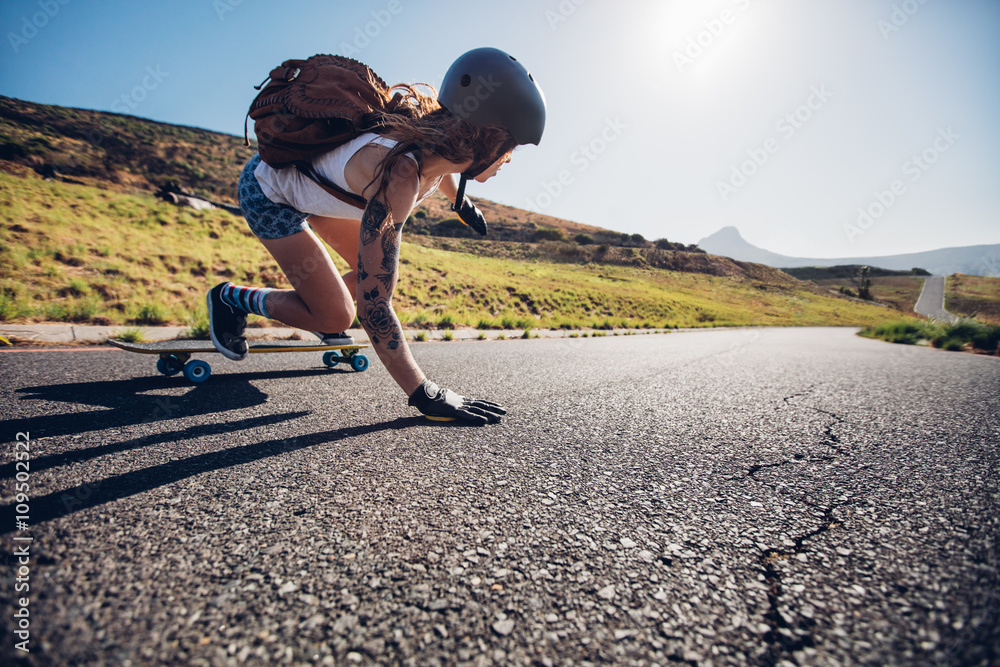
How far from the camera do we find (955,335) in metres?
10.2

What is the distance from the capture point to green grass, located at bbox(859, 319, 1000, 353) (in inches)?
353

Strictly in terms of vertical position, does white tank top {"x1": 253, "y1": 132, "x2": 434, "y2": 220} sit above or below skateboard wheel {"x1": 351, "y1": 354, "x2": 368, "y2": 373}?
above

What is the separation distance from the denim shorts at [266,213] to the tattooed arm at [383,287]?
795 millimetres

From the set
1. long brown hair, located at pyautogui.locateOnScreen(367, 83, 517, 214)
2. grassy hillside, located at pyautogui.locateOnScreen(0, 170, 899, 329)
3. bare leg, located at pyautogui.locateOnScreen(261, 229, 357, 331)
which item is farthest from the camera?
grassy hillside, located at pyautogui.locateOnScreen(0, 170, 899, 329)

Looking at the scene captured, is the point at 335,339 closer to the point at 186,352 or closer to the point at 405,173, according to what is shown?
the point at 186,352

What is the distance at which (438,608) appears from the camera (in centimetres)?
76

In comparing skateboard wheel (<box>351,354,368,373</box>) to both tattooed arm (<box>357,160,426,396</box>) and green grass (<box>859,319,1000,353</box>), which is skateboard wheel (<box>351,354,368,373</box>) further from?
green grass (<box>859,319,1000,353</box>)

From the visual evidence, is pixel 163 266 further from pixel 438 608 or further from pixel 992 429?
pixel 992 429

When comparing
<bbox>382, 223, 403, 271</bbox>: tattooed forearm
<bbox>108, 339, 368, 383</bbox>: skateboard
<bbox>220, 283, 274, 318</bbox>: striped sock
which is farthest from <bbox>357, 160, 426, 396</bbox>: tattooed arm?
<bbox>108, 339, 368, 383</bbox>: skateboard

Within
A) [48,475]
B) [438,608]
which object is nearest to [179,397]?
[48,475]

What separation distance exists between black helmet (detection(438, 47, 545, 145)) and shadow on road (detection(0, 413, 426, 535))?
1.56 m

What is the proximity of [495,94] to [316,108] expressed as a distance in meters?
0.84

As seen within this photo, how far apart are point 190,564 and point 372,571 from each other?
39cm

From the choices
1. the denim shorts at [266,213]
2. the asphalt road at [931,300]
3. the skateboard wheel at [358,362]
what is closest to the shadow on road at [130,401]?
the skateboard wheel at [358,362]
